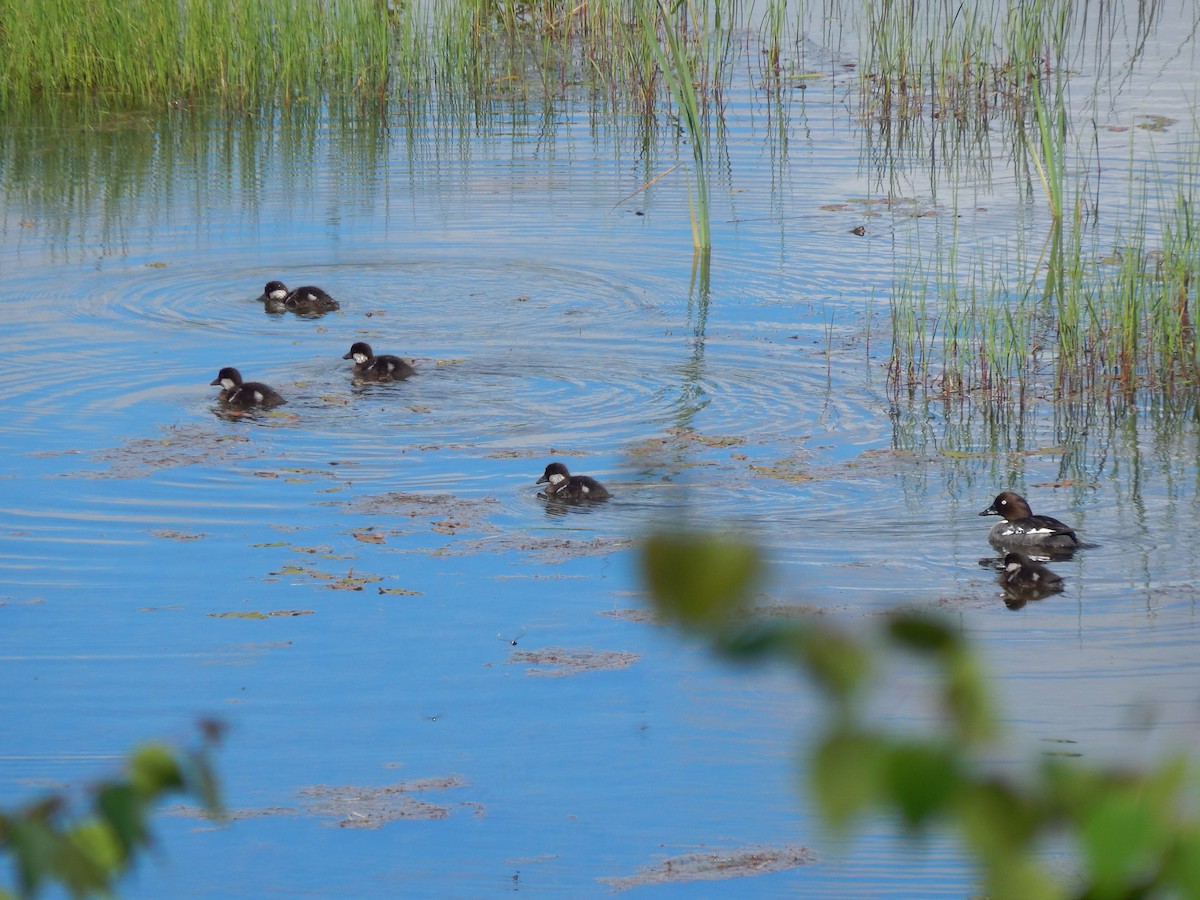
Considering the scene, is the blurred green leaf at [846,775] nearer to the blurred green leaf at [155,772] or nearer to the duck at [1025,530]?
the blurred green leaf at [155,772]

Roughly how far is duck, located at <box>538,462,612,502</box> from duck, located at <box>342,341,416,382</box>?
240 centimetres

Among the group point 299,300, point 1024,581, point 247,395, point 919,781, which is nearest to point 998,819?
point 919,781

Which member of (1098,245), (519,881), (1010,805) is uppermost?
(1010,805)

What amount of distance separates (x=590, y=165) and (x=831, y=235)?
3.80 metres

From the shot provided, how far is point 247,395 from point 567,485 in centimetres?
258

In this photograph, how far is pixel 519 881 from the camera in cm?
480

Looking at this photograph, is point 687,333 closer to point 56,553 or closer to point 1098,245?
point 1098,245

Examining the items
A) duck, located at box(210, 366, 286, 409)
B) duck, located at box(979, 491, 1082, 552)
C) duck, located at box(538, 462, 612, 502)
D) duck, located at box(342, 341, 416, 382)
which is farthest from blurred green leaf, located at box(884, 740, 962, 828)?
duck, located at box(342, 341, 416, 382)

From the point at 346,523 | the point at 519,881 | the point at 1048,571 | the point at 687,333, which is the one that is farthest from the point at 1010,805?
the point at 687,333

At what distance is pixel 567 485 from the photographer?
813 centimetres

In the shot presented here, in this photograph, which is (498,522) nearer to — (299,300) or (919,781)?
(299,300)

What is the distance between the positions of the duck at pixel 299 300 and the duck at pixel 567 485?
14.9ft

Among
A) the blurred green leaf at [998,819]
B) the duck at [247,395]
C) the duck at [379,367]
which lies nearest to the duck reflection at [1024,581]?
the duck at [379,367]

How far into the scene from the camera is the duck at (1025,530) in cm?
721
